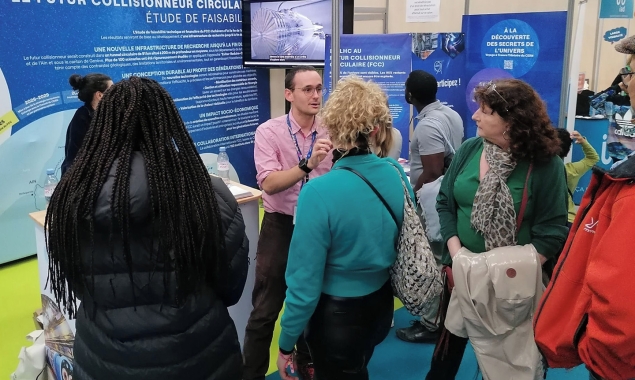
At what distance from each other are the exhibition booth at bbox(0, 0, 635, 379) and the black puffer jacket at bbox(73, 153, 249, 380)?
1016 millimetres

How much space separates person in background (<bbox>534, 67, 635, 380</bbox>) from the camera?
1104 millimetres

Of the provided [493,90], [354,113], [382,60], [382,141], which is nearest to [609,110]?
[382,60]

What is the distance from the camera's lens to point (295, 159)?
2.44 meters

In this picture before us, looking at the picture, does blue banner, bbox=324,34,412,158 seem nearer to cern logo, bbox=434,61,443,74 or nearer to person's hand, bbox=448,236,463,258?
cern logo, bbox=434,61,443,74

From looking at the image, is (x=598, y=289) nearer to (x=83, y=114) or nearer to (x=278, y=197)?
(x=278, y=197)

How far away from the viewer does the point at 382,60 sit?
3.70 meters

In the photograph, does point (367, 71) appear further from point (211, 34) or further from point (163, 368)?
point (163, 368)

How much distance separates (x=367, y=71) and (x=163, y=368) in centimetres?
279

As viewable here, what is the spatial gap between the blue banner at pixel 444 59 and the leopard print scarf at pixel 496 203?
197 cm

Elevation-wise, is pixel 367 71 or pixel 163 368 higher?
pixel 367 71

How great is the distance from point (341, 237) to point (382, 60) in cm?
237

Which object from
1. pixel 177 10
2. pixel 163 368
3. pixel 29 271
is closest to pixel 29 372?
pixel 163 368

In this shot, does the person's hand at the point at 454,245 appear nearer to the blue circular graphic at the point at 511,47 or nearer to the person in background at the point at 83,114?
the blue circular graphic at the point at 511,47

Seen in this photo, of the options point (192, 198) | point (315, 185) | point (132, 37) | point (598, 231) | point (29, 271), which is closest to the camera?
point (598, 231)
